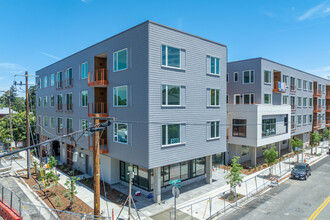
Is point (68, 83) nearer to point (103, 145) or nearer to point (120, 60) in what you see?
point (103, 145)

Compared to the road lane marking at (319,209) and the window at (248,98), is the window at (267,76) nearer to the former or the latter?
the window at (248,98)

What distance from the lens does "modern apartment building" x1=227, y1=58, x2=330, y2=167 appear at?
85.8 feet

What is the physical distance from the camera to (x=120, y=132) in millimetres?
17953

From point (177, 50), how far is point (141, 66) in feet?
11.3

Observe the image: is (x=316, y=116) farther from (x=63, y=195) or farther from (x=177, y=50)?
(x=63, y=195)

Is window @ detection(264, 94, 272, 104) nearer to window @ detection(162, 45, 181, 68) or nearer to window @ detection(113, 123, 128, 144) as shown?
window @ detection(162, 45, 181, 68)

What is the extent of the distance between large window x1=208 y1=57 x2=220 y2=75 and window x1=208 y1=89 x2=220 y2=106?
1.75 metres

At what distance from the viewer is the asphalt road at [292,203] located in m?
14.6

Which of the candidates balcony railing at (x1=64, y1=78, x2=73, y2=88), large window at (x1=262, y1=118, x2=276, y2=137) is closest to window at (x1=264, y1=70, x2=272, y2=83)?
large window at (x1=262, y1=118, x2=276, y2=137)

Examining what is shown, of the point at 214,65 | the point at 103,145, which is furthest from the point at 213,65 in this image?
the point at 103,145

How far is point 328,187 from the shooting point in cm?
2025

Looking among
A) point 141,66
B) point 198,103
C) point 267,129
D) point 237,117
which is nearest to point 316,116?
point 267,129

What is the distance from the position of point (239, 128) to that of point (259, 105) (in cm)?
378

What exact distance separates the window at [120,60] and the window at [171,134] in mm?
6019
